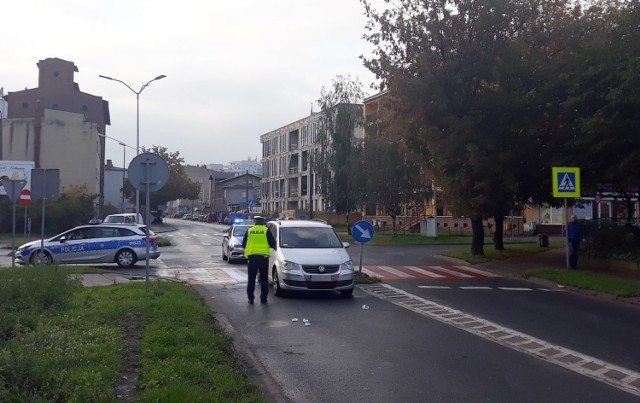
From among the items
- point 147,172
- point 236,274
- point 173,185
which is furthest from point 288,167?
point 147,172

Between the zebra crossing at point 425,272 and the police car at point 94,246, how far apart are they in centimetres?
775

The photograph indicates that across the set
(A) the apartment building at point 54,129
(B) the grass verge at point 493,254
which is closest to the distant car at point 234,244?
(B) the grass verge at point 493,254

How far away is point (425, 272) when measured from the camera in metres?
22.2

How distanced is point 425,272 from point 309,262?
815 centimetres

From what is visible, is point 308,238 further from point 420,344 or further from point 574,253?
point 574,253

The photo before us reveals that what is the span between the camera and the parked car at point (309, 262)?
14875 mm

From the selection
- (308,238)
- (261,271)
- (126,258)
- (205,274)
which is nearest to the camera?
(261,271)

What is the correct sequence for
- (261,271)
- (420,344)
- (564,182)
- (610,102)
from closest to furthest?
(420,344)
(261,271)
(610,102)
(564,182)

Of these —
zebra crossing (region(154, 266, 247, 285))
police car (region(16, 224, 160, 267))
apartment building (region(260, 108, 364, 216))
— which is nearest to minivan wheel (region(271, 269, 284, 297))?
zebra crossing (region(154, 266, 247, 285))

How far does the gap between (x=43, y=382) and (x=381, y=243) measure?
122ft

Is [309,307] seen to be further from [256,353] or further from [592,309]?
[592,309]

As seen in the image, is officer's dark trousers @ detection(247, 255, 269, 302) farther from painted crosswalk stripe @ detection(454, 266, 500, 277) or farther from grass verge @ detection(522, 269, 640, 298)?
painted crosswalk stripe @ detection(454, 266, 500, 277)

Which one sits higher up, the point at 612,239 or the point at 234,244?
the point at 612,239

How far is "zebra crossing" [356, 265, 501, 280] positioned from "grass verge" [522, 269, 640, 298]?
75.0 inches
